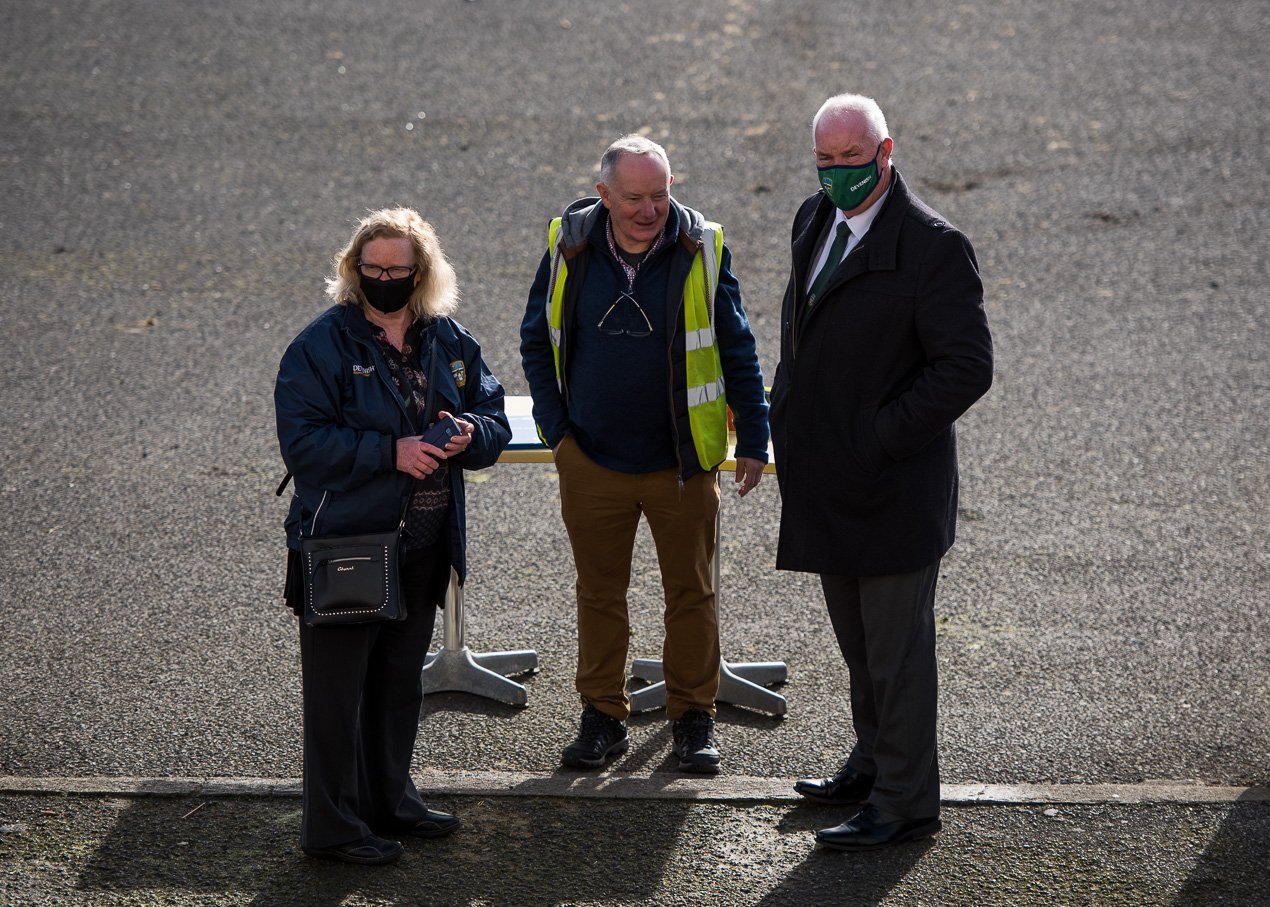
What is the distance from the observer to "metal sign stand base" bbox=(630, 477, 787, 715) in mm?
5219

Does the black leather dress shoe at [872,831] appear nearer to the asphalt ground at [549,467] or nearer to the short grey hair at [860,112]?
the asphalt ground at [549,467]

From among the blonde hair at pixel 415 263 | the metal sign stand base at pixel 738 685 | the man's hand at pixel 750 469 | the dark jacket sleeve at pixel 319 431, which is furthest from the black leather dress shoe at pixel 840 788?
the blonde hair at pixel 415 263

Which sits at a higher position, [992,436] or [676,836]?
[992,436]

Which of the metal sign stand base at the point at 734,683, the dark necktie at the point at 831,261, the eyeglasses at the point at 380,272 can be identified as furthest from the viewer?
the metal sign stand base at the point at 734,683

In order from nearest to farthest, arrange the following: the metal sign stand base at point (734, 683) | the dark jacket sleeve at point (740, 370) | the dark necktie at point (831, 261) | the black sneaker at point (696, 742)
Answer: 1. the dark necktie at point (831, 261)
2. the dark jacket sleeve at point (740, 370)
3. the black sneaker at point (696, 742)
4. the metal sign stand base at point (734, 683)

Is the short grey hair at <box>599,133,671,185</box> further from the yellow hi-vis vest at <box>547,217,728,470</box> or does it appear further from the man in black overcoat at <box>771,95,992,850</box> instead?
the man in black overcoat at <box>771,95,992,850</box>

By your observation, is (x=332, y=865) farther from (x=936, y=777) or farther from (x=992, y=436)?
(x=992, y=436)

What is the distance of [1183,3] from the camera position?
14.3 m

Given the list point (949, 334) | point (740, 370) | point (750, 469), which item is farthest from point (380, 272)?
point (949, 334)

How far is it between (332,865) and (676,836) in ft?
3.52

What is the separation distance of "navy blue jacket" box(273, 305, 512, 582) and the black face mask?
0.07 m

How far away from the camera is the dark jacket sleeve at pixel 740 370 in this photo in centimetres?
472

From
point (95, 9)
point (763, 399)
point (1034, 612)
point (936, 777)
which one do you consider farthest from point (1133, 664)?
point (95, 9)

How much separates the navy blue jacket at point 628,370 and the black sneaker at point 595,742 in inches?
36.6
